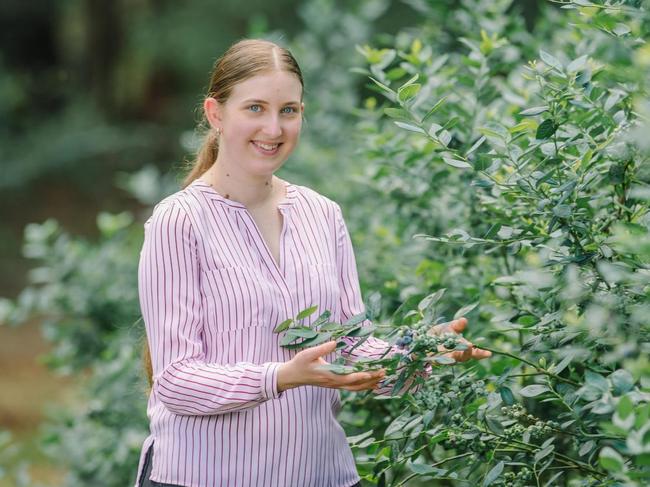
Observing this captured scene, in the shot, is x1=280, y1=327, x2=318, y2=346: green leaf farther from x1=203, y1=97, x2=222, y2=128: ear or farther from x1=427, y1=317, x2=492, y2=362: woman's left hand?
x1=203, y1=97, x2=222, y2=128: ear

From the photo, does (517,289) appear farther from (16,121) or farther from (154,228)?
(16,121)

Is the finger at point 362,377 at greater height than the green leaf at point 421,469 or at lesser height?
greater

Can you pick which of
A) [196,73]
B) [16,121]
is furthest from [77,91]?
[196,73]

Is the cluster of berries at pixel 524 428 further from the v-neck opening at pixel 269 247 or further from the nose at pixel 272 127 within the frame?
the nose at pixel 272 127

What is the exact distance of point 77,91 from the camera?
55.0 ft

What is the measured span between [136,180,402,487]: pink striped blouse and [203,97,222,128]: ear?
156mm

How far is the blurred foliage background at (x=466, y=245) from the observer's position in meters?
2.07

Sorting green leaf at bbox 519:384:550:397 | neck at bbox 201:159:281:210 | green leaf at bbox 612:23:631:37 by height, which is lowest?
green leaf at bbox 519:384:550:397

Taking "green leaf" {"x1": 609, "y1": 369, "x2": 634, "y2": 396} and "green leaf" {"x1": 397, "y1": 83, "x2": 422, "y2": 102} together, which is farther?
"green leaf" {"x1": 397, "y1": 83, "x2": 422, "y2": 102}

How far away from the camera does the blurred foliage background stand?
6.79ft

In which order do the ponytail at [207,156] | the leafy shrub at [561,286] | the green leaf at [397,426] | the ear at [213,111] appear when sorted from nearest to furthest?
1. the leafy shrub at [561,286]
2. the green leaf at [397,426]
3. the ear at [213,111]
4. the ponytail at [207,156]

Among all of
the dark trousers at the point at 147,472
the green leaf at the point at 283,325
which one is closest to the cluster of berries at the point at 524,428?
the green leaf at the point at 283,325

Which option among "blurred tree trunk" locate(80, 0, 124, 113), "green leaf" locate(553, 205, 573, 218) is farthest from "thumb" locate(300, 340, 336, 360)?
"blurred tree trunk" locate(80, 0, 124, 113)

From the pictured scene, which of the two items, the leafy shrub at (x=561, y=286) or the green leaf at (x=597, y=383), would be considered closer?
the green leaf at (x=597, y=383)
